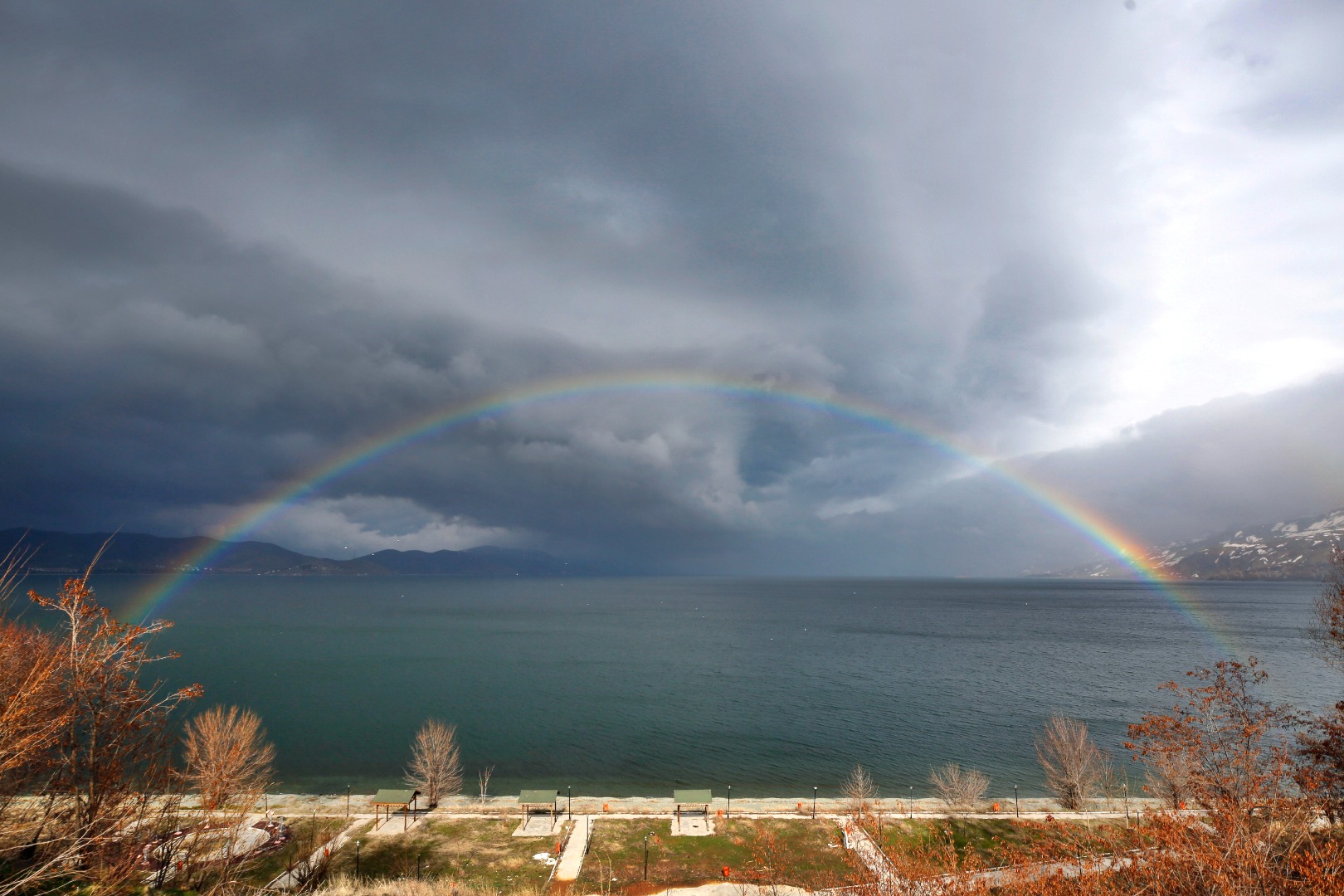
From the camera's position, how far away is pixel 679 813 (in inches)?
1555

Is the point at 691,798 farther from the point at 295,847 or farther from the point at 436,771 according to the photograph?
the point at 295,847

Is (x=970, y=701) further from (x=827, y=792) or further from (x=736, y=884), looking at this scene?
(x=736, y=884)

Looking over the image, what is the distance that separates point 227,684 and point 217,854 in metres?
85.2

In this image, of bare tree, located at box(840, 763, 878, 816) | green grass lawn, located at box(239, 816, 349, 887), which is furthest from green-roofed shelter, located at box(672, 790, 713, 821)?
green grass lawn, located at box(239, 816, 349, 887)

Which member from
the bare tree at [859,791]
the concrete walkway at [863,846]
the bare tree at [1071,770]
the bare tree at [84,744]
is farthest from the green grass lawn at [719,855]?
the bare tree at [1071,770]

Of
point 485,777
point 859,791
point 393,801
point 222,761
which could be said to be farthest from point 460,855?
point 859,791

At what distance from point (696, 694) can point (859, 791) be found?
172 feet

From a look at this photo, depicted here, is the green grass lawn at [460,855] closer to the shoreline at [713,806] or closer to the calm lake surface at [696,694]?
the shoreline at [713,806]

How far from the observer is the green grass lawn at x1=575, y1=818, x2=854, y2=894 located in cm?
3130

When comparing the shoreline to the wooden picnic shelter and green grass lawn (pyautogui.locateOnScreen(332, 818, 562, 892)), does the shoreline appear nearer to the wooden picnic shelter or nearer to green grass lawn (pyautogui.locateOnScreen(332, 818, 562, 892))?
the wooden picnic shelter

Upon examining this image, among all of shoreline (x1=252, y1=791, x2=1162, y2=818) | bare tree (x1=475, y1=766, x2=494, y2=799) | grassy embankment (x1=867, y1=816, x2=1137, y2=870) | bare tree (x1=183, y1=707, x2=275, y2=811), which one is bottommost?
bare tree (x1=475, y1=766, x2=494, y2=799)

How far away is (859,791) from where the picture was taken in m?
44.2

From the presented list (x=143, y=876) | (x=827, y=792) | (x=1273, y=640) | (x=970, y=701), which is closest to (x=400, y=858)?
(x=143, y=876)

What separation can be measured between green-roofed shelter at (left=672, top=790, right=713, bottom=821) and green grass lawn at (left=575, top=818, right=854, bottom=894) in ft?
4.26
